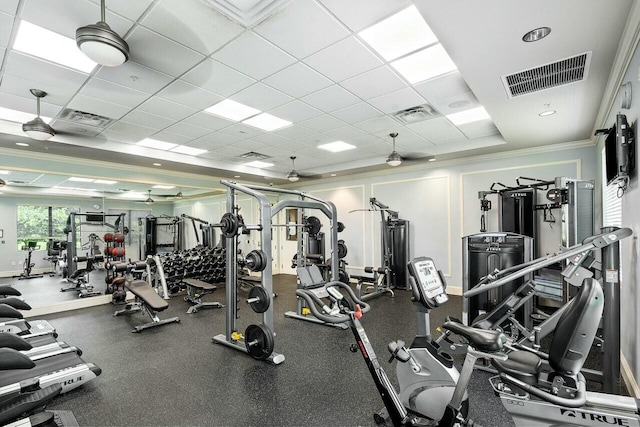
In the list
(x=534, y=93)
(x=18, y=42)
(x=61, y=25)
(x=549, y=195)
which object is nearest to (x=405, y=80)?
(x=534, y=93)

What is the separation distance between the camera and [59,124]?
4.33 meters

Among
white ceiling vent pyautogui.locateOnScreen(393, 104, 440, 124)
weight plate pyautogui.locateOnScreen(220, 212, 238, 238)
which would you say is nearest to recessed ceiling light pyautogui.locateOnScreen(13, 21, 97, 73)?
weight plate pyautogui.locateOnScreen(220, 212, 238, 238)

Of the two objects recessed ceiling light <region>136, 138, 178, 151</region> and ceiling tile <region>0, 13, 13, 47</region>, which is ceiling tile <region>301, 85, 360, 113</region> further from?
recessed ceiling light <region>136, 138, 178, 151</region>

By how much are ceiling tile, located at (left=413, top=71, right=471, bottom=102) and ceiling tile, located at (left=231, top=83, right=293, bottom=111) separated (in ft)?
5.14

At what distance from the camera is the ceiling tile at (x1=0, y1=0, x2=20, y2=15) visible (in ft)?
6.88

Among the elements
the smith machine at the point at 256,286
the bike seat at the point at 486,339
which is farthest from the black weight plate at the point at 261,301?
the bike seat at the point at 486,339

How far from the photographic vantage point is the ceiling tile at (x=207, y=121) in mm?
4207

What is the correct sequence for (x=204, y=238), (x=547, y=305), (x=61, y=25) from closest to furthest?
(x=61, y=25), (x=547, y=305), (x=204, y=238)

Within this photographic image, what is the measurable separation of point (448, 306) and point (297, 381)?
3.60 m

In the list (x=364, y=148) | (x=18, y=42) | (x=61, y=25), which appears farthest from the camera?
(x=364, y=148)

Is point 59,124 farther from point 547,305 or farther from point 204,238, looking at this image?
point 547,305

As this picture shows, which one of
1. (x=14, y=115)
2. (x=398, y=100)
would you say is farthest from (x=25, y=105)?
(x=398, y=100)

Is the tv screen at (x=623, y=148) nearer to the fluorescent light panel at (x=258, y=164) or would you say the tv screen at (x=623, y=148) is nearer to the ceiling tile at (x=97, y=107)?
the ceiling tile at (x=97, y=107)

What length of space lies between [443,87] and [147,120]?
3931mm
